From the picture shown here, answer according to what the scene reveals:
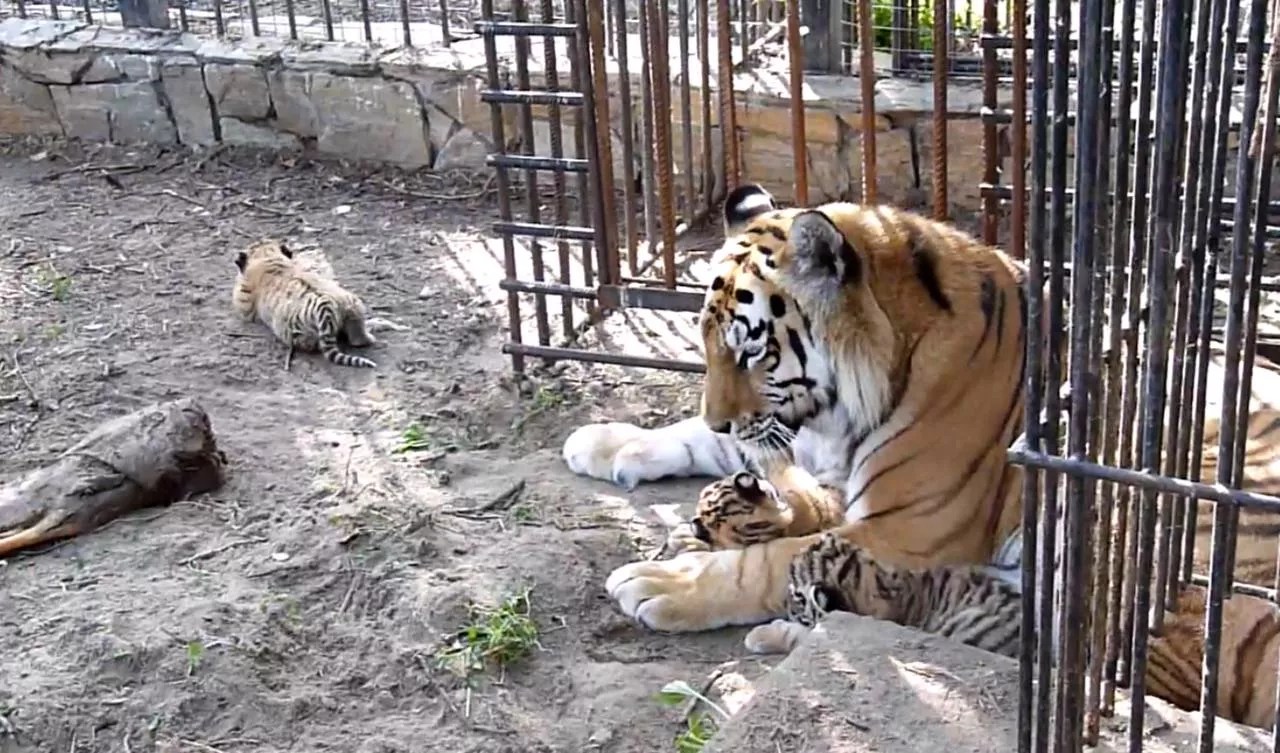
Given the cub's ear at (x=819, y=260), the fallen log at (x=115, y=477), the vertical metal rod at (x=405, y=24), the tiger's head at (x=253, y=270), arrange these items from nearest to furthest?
the cub's ear at (x=819, y=260), the fallen log at (x=115, y=477), the tiger's head at (x=253, y=270), the vertical metal rod at (x=405, y=24)

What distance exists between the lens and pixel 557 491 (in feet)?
13.9

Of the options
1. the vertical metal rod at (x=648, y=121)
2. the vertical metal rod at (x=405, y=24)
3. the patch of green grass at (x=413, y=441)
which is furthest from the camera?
the vertical metal rod at (x=405, y=24)

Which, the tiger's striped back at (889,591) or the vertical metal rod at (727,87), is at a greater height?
the vertical metal rod at (727,87)

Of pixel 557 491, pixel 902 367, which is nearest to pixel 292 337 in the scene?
pixel 557 491

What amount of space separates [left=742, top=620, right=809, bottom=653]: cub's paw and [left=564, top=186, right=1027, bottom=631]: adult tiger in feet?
0.27

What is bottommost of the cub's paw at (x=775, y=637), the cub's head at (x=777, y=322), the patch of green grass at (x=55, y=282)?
the cub's paw at (x=775, y=637)

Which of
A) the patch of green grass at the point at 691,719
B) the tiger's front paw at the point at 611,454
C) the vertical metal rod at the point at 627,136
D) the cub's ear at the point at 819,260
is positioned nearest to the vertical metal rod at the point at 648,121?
the vertical metal rod at the point at 627,136

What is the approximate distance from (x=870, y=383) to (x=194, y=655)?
1.58m

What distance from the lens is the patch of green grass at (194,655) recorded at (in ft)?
11.1

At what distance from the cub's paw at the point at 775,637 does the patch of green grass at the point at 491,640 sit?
0.48 metres

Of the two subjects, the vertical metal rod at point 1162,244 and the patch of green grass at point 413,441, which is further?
the patch of green grass at point 413,441

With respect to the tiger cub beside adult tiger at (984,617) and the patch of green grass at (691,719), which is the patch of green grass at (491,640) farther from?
the tiger cub beside adult tiger at (984,617)

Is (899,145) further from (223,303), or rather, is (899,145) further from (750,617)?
(750,617)

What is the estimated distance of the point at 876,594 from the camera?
3.41m
